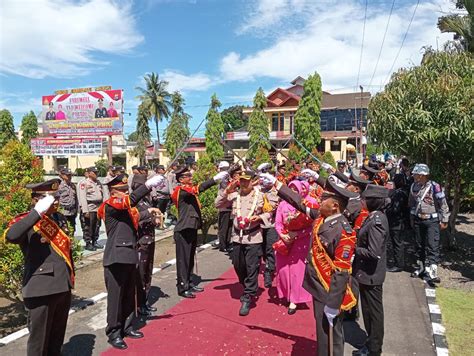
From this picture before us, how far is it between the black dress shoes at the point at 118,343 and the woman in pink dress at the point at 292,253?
221 cm

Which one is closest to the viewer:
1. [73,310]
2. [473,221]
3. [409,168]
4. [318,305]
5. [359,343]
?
[318,305]

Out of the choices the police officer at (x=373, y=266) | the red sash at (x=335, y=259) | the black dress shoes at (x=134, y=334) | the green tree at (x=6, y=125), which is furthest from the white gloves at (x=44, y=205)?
the green tree at (x=6, y=125)

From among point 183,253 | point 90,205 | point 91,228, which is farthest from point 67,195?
point 183,253

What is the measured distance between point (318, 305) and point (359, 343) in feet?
4.85

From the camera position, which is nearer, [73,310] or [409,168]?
[73,310]

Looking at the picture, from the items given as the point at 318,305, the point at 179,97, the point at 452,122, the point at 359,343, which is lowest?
the point at 359,343

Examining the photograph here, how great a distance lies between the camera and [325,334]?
3.56 metres

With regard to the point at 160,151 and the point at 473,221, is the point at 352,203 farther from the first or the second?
the point at 160,151

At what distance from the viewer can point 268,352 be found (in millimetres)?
4348

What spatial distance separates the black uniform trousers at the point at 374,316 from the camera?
13.5 feet

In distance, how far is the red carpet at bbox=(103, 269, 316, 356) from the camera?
14.5 ft

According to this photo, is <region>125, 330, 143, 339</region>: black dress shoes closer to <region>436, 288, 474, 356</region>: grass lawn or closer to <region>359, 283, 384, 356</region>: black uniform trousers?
<region>359, 283, 384, 356</region>: black uniform trousers

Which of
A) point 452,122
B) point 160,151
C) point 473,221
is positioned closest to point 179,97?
point 160,151

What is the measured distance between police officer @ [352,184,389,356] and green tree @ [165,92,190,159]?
36489 mm
